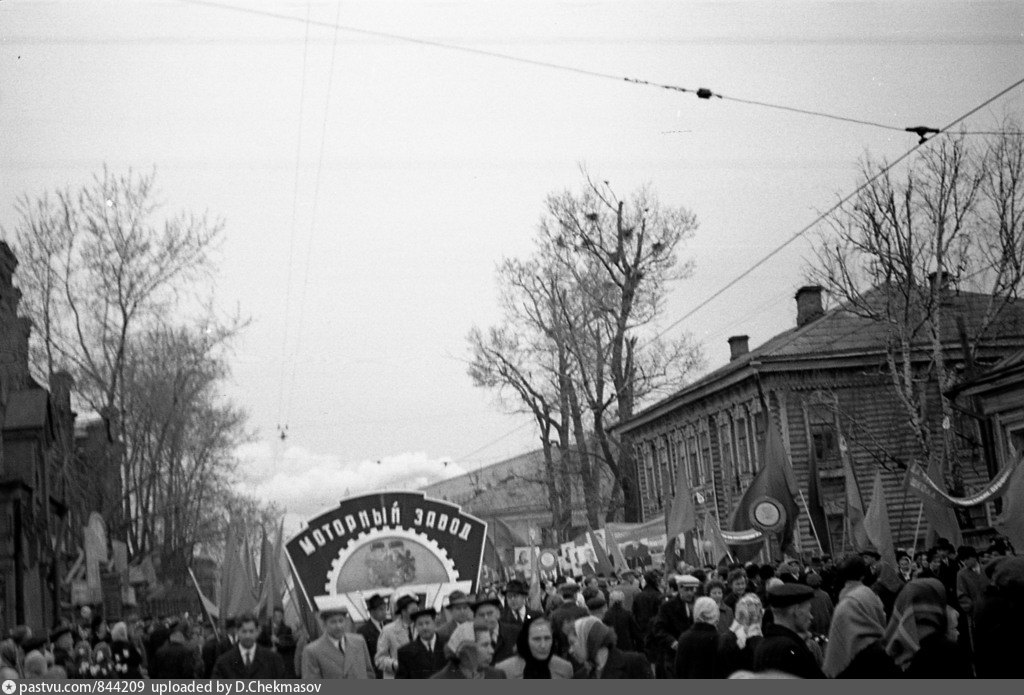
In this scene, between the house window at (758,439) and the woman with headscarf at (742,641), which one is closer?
the woman with headscarf at (742,641)

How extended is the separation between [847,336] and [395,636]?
33496 millimetres

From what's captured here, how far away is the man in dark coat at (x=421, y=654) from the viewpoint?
10227 mm

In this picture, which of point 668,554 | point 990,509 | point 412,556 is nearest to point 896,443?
point 990,509

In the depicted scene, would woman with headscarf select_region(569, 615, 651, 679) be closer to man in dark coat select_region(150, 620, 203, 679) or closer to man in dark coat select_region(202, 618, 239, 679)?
man in dark coat select_region(150, 620, 203, 679)

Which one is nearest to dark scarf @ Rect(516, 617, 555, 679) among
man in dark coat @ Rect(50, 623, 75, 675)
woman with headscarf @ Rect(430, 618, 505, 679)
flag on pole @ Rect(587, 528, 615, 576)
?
woman with headscarf @ Rect(430, 618, 505, 679)

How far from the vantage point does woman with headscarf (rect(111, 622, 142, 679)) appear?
45.8ft

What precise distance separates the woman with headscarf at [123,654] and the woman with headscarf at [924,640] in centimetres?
875

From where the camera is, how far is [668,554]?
20.6m

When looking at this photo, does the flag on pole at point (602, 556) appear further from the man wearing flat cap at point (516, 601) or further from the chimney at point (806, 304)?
the chimney at point (806, 304)

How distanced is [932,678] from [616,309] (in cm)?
3176

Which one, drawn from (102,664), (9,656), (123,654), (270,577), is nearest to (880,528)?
(270,577)

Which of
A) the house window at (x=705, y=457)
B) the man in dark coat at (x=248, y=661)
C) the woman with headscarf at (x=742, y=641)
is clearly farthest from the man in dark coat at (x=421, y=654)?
the house window at (x=705, y=457)

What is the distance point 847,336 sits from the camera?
1671 inches

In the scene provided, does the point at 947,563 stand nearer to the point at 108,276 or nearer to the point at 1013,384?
the point at 1013,384
